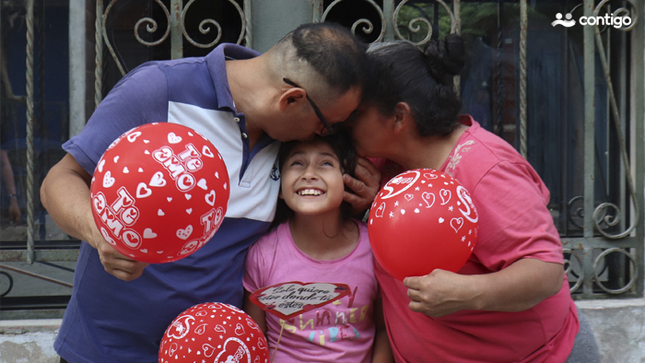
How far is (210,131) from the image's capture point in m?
1.84

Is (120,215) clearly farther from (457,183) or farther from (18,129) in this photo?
(18,129)

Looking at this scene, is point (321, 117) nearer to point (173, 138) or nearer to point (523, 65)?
point (173, 138)

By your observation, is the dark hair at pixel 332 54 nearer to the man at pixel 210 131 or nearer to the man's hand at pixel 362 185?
the man at pixel 210 131

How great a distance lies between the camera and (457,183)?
63.2 inches

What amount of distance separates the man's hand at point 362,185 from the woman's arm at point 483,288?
54 cm

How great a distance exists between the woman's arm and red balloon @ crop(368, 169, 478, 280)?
5cm

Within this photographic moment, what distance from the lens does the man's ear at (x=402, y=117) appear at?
75.8 inches

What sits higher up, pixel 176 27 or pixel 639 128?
pixel 176 27

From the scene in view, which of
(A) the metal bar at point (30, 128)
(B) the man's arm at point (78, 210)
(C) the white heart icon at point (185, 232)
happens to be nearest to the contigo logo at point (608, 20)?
(C) the white heart icon at point (185, 232)

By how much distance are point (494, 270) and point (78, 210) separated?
1265 millimetres

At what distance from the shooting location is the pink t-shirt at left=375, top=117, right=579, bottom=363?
1604 millimetres

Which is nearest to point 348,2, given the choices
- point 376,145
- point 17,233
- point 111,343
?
point 376,145

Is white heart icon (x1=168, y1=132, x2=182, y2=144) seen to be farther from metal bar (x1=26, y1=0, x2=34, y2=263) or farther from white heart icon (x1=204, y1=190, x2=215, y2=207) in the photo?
metal bar (x1=26, y1=0, x2=34, y2=263)

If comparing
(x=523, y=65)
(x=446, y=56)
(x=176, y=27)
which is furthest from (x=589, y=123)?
(x=176, y=27)
